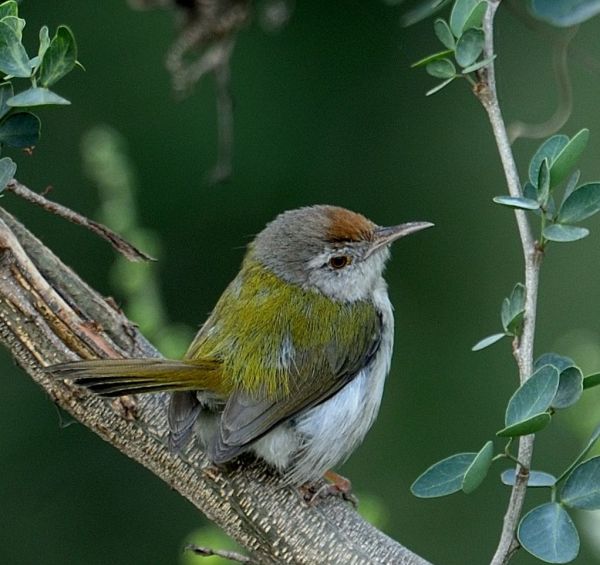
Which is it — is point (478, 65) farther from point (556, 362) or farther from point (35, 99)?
point (35, 99)

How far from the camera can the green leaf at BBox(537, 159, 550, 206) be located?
231 cm

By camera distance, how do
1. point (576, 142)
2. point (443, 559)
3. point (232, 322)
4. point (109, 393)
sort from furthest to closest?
point (443, 559) → point (232, 322) → point (109, 393) → point (576, 142)

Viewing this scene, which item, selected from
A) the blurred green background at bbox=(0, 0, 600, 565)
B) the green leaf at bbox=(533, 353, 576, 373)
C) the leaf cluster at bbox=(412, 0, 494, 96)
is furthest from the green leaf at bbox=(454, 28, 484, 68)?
the blurred green background at bbox=(0, 0, 600, 565)

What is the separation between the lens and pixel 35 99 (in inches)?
93.4

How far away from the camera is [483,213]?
6969 mm

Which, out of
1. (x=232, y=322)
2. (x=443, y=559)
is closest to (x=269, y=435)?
(x=232, y=322)

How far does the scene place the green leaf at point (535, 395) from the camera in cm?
217

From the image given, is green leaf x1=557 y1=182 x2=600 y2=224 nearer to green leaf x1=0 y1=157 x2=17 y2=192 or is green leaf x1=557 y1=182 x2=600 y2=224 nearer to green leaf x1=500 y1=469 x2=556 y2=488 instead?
green leaf x1=500 y1=469 x2=556 y2=488

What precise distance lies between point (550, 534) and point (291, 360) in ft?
4.15

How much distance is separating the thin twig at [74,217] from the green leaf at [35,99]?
0.26m

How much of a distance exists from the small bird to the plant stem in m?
0.68

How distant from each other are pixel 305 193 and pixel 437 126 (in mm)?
864

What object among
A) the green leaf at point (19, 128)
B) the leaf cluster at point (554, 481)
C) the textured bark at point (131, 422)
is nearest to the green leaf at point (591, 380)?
the leaf cluster at point (554, 481)

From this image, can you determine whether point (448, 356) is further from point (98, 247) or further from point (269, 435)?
point (269, 435)
